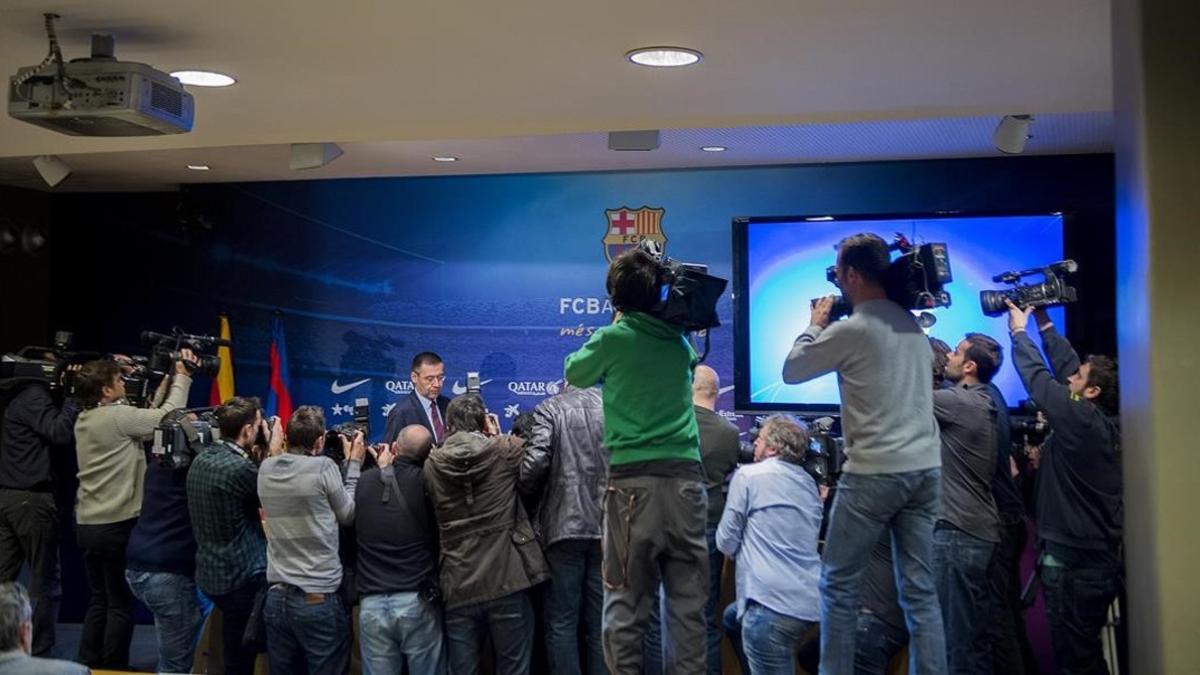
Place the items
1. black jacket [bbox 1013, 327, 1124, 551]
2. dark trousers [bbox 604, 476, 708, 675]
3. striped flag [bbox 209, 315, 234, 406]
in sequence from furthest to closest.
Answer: striped flag [bbox 209, 315, 234, 406], black jacket [bbox 1013, 327, 1124, 551], dark trousers [bbox 604, 476, 708, 675]

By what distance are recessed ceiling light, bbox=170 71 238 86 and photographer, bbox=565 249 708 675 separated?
5.22 ft

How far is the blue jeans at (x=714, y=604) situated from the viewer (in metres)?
4.53

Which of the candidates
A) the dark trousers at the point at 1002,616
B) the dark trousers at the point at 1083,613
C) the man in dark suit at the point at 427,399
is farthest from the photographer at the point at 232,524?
the dark trousers at the point at 1083,613

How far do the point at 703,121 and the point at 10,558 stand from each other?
391 centimetres

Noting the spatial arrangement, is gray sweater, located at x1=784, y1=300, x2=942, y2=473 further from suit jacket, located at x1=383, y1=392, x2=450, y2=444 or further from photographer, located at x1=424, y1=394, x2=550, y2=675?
suit jacket, located at x1=383, y1=392, x2=450, y2=444

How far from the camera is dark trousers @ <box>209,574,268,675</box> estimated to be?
4.75 metres

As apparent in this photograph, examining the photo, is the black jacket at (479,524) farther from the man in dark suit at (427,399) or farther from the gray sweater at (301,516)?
the man in dark suit at (427,399)

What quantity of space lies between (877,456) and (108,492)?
361 cm

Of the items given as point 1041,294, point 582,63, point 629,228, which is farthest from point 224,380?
point 1041,294

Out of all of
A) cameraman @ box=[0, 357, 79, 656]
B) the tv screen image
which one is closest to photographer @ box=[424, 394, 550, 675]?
the tv screen image

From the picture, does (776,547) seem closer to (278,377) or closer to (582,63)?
(582,63)

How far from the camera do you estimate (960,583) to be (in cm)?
450

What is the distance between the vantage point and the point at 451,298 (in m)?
7.17

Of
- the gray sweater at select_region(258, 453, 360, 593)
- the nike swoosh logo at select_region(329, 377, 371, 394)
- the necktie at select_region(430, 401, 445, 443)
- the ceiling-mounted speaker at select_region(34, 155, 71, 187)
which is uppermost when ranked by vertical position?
the ceiling-mounted speaker at select_region(34, 155, 71, 187)
